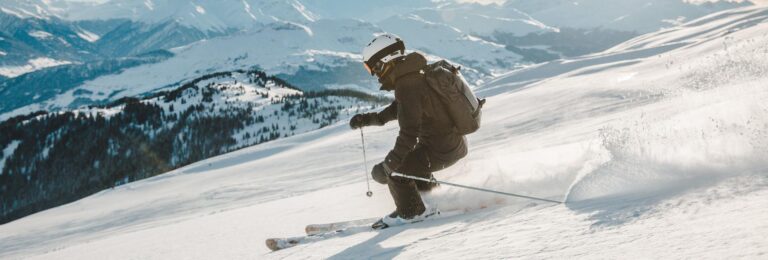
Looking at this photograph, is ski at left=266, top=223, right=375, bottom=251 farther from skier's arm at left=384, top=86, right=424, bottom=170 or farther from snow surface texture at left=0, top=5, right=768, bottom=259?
skier's arm at left=384, top=86, right=424, bottom=170

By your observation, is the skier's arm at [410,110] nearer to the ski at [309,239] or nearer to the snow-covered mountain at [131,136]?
the ski at [309,239]

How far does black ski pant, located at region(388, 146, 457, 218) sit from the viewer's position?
5.58m

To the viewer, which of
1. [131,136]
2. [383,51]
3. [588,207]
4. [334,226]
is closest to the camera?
[588,207]

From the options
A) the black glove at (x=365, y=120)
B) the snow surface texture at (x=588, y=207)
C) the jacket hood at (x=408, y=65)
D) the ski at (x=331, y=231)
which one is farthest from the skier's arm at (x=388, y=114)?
the ski at (x=331, y=231)

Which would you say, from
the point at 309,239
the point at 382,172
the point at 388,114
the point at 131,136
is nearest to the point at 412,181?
the point at 382,172

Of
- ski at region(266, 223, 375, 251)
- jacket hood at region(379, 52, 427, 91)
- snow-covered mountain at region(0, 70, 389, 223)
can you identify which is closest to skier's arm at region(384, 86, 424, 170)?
jacket hood at region(379, 52, 427, 91)

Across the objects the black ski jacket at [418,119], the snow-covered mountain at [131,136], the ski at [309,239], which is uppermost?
the snow-covered mountain at [131,136]

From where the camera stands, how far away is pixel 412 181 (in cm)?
566

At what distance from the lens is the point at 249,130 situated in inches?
6038

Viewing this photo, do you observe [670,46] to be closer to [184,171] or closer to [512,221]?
[184,171]

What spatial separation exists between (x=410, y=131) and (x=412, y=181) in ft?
2.25

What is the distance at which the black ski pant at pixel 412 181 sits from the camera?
5.58m

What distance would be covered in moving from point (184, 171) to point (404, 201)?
80.1ft

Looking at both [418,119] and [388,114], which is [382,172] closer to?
[388,114]
